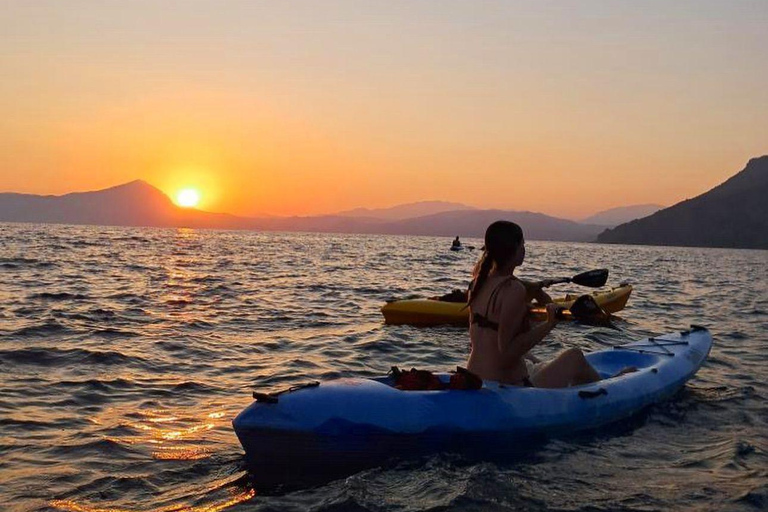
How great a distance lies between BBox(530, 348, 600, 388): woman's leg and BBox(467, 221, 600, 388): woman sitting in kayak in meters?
0.53

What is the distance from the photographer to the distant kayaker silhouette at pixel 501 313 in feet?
17.4

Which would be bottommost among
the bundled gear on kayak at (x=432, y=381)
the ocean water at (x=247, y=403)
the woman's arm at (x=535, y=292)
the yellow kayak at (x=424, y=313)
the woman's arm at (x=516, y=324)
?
the ocean water at (x=247, y=403)

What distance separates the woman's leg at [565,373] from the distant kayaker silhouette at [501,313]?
512 mm

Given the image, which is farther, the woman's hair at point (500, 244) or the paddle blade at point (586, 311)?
the paddle blade at point (586, 311)

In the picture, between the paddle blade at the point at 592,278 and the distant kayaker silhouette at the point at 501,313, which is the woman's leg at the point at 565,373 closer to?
the distant kayaker silhouette at the point at 501,313

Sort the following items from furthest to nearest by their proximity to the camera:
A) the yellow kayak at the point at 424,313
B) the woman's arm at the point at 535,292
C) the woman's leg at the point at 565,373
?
the yellow kayak at the point at 424,313
the woman's leg at the point at 565,373
the woman's arm at the point at 535,292

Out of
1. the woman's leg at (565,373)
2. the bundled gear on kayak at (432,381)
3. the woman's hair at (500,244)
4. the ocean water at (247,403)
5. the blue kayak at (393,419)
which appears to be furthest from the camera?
the woman's leg at (565,373)

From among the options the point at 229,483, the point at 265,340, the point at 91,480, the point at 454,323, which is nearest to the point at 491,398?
the point at 229,483

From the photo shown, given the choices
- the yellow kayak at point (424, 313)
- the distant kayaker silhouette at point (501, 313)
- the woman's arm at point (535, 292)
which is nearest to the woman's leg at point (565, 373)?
the distant kayaker silhouette at point (501, 313)

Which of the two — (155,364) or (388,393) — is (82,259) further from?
(388,393)

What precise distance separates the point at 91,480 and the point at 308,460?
4.81 ft

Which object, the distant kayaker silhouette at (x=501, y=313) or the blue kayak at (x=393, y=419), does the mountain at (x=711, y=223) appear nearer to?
the blue kayak at (x=393, y=419)

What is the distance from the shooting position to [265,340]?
10.9 metres

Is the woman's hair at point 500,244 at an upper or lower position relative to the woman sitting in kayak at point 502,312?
upper
